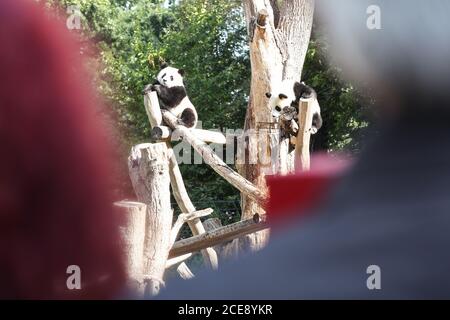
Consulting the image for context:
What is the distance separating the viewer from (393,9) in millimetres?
1075

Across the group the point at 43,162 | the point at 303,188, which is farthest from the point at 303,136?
the point at 43,162

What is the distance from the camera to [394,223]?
965 millimetres

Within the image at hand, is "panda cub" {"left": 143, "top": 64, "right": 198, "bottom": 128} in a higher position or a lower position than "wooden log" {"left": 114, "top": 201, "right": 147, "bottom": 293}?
higher

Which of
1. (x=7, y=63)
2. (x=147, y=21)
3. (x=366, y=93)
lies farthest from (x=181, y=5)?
(x=7, y=63)

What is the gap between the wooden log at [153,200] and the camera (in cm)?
162

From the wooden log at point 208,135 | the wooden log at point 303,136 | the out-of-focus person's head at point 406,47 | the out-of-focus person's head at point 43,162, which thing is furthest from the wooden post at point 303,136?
the out-of-focus person's head at point 43,162

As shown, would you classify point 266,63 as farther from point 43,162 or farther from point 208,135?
point 43,162

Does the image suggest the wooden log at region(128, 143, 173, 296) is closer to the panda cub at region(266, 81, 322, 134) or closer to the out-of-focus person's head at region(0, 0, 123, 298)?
the panda cub at region(266, 81, 322, 134)

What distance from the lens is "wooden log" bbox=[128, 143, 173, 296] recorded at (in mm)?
1621

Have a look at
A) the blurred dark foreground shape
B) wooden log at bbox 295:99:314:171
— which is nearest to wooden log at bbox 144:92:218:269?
wooden log at bbox 295:99:314:171

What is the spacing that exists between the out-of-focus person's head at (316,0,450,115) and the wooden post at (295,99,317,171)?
552 mm

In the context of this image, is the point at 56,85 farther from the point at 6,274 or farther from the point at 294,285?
the point at 294,285
